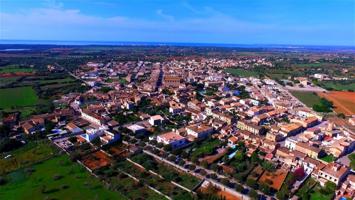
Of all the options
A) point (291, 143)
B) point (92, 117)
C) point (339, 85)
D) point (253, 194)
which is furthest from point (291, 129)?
point (339, 85)

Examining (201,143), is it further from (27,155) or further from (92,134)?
(27,155)

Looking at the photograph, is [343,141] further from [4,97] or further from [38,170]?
[4,97]

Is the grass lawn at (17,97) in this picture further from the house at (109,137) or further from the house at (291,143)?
the house at (291,143)

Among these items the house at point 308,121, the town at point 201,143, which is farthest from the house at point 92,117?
the house at point 308,121

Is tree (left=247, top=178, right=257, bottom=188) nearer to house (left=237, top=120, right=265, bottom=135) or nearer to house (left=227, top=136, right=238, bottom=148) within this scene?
house (left=227, top=136, right=238, bottom=148)

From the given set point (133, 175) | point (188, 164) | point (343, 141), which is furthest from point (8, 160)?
point (343, 141)

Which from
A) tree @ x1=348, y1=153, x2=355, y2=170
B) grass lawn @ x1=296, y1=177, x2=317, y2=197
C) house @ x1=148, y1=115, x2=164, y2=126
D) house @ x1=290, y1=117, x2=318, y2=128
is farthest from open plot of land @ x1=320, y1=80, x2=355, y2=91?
grass lawn @ x1=296, y1=177, x2=317, y2=197
